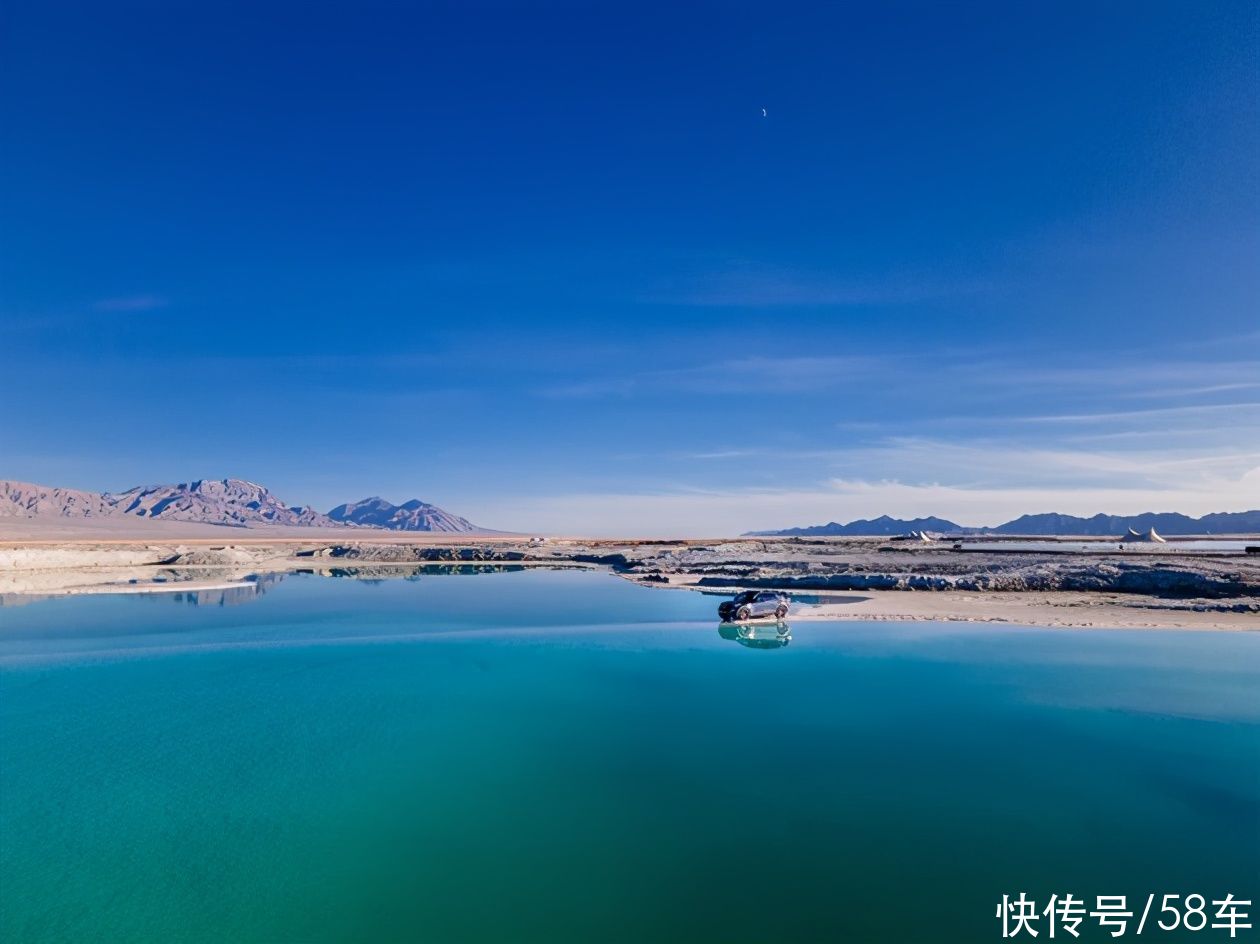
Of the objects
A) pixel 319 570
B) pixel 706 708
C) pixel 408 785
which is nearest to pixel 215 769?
pixel 408 785

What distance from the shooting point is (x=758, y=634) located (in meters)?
34.0

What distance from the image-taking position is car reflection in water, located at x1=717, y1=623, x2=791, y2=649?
31.4 meters

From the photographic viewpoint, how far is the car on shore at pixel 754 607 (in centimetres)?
3747

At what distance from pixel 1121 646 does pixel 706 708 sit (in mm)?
21494

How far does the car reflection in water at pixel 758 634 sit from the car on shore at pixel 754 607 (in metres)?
0.62

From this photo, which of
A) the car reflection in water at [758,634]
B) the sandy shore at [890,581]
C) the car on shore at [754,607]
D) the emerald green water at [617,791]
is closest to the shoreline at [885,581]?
the sandy shore at [890,581]

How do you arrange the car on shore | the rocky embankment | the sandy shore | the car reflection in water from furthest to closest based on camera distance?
the rocky embankment < the sandy shore < the car on shore < the car reflection in water

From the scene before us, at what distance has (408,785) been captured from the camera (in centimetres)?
1488

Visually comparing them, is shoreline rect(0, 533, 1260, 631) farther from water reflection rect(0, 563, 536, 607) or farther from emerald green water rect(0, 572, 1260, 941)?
emerald green water rect(0, 572, 1260, 941)

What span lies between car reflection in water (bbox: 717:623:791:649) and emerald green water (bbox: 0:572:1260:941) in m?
3.03

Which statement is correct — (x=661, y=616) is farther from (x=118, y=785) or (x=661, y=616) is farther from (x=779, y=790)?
(x=118, y=785)

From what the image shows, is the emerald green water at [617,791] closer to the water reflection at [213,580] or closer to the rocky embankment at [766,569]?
the rocky embankment at [766,569]

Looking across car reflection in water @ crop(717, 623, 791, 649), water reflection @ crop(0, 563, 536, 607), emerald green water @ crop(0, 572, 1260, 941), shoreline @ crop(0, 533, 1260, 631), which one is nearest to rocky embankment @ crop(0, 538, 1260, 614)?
shoreline @ crop(0, 533, 1260, 631)

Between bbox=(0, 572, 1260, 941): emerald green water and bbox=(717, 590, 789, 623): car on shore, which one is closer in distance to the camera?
Answer: bbox=(0, 572, 1260, 941): emerald green water
